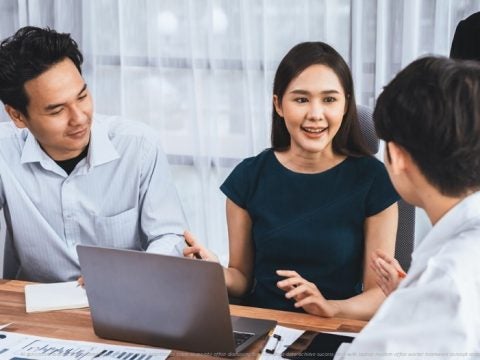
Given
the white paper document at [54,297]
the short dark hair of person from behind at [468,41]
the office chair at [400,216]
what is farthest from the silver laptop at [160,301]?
the short dark hair of person from behind at [468,41]

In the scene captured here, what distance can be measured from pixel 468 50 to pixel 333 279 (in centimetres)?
77

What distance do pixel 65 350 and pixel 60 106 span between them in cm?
72

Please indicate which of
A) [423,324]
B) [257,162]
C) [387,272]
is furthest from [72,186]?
[423,324]

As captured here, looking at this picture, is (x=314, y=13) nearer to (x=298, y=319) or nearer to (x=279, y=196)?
(x=279, y=196)

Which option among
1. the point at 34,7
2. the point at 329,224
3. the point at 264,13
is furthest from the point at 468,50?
the point at 34,7

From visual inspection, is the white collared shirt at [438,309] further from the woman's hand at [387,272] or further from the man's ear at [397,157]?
the woman's hand at [387,272]

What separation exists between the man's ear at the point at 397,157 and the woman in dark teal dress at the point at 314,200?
1.69 ft

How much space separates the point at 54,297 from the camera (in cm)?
160

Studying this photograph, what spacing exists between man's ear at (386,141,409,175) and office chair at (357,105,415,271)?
0.64 meters

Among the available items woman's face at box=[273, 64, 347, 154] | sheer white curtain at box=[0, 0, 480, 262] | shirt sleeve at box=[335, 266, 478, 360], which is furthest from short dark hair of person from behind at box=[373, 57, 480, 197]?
sheer white curtain at box=[0, 0, 480, 262]

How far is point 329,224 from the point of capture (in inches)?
67.3

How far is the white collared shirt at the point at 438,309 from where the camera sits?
99cm

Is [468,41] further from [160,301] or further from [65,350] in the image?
[65,350]

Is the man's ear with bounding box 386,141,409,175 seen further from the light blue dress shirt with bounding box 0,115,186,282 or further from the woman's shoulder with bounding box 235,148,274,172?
the light blue dress shirt with bounding box 0,115,186,282
